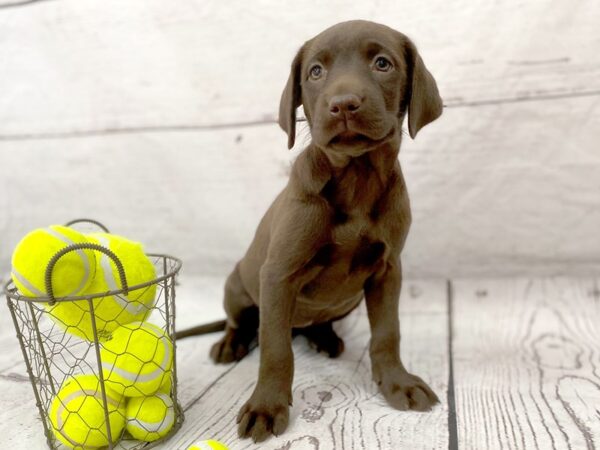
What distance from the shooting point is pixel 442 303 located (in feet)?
9.07

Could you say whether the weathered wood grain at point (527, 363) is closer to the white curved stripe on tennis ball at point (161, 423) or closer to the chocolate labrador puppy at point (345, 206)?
the chocolate labrador puppy at point (345, 206)

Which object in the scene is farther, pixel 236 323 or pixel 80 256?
pixel 236 323

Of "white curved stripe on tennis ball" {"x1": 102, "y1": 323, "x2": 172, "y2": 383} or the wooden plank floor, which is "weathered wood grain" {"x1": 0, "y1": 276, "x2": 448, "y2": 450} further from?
"white curved stripe on tennis ball" {"x1": 102, "y1": 323, "x2": 172, "y2": 383}

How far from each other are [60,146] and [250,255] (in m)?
1.65

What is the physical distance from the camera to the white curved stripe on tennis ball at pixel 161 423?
5.08 ft

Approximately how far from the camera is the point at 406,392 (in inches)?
71.7

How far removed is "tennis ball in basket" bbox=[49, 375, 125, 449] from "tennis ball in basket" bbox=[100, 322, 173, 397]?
0.13ft

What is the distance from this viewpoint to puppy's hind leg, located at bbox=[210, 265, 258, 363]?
2248mm

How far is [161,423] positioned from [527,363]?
4.14ft

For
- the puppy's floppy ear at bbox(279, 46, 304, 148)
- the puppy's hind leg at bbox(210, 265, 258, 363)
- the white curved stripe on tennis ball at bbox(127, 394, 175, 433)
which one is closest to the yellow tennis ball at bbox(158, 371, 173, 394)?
the white curved stripe on tennis ball at bbox(127, 394, 175, 433)

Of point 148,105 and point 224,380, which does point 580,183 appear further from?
point 148,105

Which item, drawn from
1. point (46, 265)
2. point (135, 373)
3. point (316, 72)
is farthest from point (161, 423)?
point (316, 72)

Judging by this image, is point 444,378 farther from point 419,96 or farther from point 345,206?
point 419,96

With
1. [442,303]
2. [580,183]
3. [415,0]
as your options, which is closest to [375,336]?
[442,303]
